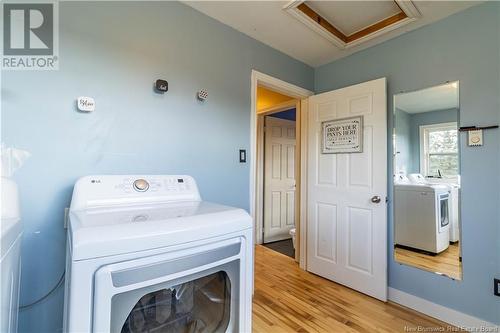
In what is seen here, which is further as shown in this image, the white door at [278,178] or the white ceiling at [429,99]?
the white door at [278,178]

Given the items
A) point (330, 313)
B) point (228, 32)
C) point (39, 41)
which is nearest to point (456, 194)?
point (330, 313)

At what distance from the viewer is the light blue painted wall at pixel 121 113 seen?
120 cm

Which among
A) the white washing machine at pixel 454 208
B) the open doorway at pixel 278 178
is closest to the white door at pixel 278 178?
the open doorway at pixel 278 178

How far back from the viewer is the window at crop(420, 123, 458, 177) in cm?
182

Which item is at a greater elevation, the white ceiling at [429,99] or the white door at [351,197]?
the white ceiling at [429,99]

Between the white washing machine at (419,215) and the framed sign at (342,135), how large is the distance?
506 millimetres

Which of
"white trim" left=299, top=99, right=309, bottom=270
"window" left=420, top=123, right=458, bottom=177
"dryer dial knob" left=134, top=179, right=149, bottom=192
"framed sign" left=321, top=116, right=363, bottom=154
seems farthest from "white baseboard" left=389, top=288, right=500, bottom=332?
"dryer dial knob" left=134, top=179, right=149, bottom=192

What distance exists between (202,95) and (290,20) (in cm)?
93

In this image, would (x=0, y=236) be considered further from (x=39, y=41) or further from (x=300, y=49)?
(x=300, y=49)

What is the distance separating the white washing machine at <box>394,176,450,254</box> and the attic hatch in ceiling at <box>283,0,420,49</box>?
4.29 feet

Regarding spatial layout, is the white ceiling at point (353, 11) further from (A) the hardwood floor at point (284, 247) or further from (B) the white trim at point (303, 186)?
(A) the hardwood floor at point (284, 247)

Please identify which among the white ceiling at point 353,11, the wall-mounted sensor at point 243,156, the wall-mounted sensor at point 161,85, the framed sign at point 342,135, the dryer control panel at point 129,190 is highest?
the white ceiling at point 353,11

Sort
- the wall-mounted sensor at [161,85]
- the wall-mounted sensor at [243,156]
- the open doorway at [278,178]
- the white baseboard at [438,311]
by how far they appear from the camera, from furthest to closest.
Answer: the open doorway at [278,178] < the wall-mounted sensor at [243,156] < the white baseboard at [438,311] < the wall-mounted sensor at [161,85]

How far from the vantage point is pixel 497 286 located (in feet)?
5.16
